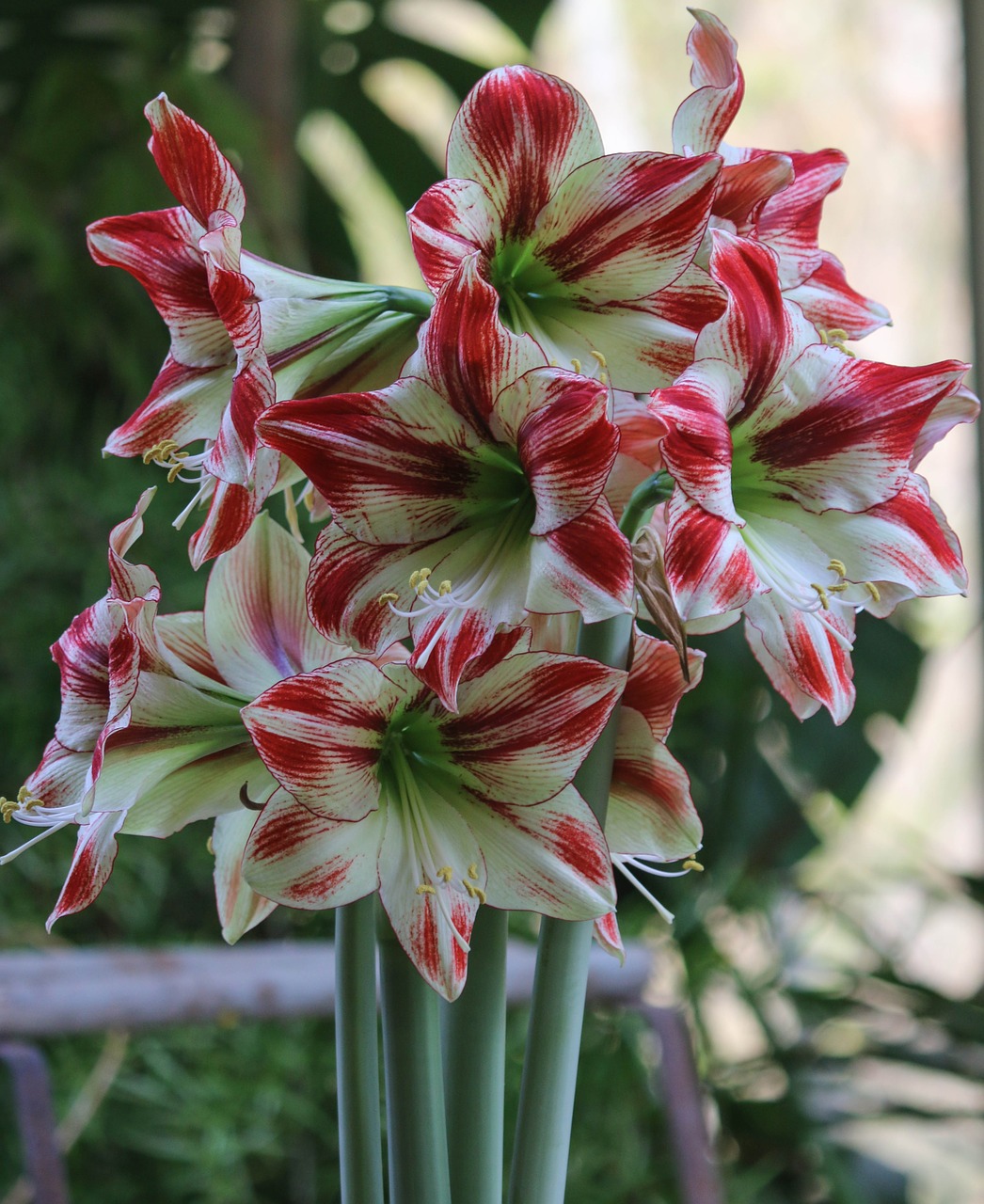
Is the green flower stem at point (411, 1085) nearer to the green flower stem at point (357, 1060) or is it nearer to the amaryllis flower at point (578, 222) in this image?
the green flower stem at point (357, 1060)

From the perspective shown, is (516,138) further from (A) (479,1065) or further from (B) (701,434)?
(A) (479,1065)

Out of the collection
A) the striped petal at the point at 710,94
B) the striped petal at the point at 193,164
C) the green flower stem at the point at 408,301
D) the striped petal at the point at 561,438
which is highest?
the striped petal at the point at 710,94

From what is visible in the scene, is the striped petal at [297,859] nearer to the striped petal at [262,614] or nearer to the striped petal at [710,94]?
the striped petal at [262,614]

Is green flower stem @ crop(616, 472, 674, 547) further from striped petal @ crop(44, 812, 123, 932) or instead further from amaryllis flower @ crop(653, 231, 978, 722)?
striped petal @ crop(44, 812, 123, 932)

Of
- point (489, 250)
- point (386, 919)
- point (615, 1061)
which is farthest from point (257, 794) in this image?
point (615, 1061)

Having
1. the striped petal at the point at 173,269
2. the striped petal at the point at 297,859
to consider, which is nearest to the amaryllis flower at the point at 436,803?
the striped petal at the point at 297,859

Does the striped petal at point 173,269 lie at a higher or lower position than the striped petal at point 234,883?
higher

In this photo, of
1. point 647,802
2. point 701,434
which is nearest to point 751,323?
point 701,434
